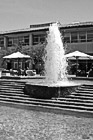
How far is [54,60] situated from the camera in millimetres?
15016

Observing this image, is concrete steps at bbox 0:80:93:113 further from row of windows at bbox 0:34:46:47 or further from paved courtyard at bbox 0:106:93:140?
row of windows at bbox 0:34:46:47

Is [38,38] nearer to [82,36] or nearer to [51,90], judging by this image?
[82,36]

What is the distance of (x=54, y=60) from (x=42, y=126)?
7.07 metres

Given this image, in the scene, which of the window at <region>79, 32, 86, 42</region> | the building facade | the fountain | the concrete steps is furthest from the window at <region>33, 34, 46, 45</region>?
the concrete steps

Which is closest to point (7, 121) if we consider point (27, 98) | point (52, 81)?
point (27, 98)

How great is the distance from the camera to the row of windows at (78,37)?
1547 inches

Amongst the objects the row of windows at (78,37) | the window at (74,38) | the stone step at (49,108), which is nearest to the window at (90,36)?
the row of windows at (78,37)

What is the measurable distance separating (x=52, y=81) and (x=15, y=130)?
6937 millimetres

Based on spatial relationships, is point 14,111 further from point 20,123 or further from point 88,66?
point 88,66

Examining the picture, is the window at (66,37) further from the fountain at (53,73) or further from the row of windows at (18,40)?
the fountain at (53,73)

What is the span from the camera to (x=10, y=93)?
45.6 feet

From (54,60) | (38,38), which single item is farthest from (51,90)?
(38,38)

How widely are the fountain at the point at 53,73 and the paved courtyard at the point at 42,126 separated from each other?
4.90ft

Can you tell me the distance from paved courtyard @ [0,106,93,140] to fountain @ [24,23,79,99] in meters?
1.49
